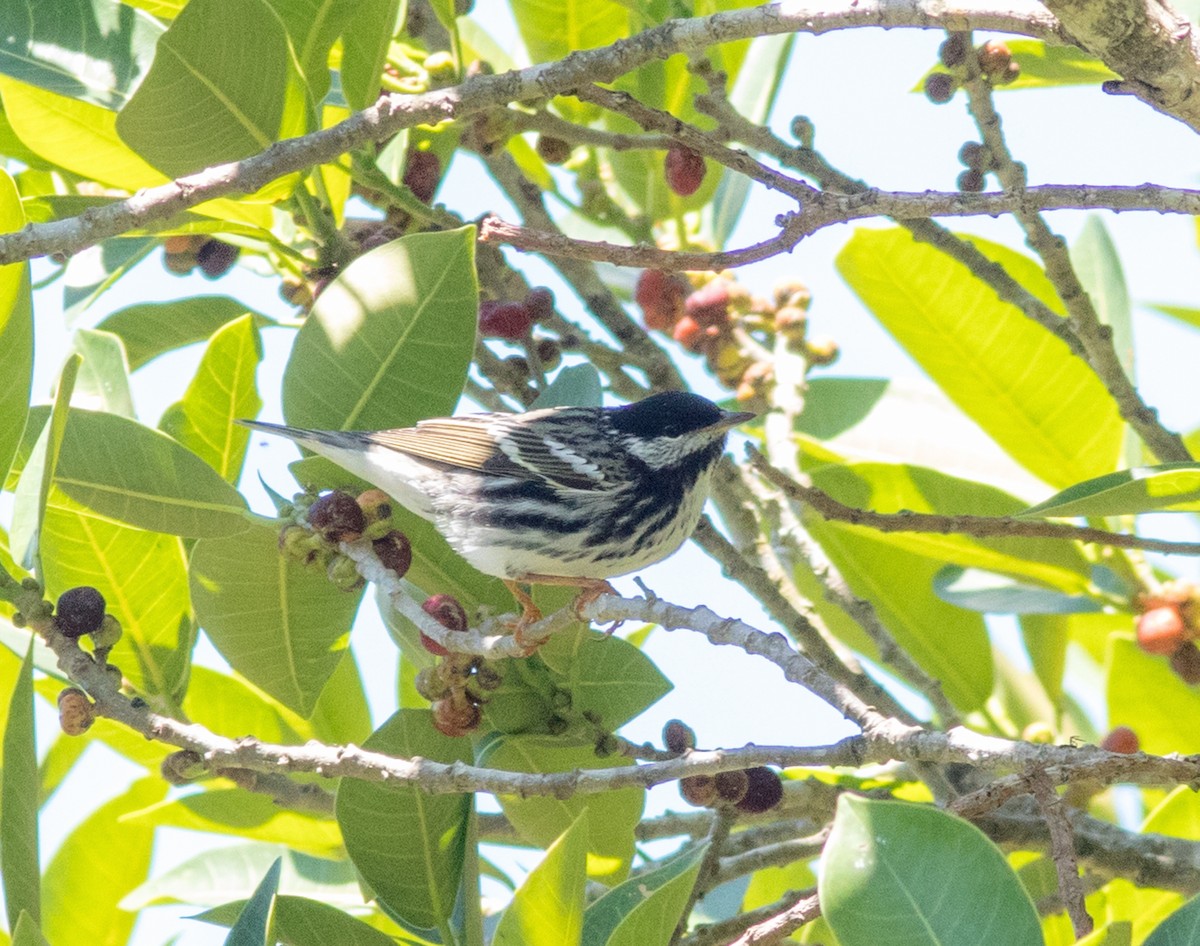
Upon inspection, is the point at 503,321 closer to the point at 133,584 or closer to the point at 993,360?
the point at 133,584

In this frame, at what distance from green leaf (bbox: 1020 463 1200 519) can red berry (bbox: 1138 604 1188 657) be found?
33.3 inches

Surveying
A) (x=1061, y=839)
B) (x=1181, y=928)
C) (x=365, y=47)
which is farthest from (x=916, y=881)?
(x=365, y=47)

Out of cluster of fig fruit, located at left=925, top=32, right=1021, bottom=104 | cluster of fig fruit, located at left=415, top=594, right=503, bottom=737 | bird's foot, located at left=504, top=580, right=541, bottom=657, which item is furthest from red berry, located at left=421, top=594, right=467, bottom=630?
cluster of fig fruit, located at left=925, top=32, right=1021, bottom=104

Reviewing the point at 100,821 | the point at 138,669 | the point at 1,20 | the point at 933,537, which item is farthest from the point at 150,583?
the point at 933,537

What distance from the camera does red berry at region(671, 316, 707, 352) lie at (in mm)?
3807

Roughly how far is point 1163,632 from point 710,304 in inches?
56.6

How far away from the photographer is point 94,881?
334cm

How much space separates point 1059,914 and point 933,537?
3.07 feet

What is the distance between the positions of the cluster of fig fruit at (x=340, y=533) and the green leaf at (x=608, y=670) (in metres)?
0.37

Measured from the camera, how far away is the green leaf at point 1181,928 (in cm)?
177

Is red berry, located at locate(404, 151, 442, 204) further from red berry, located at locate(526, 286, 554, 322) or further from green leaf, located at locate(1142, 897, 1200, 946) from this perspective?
green leaf, located at locate(1142, 897, 1200, 946)

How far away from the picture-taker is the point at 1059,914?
3.01 m

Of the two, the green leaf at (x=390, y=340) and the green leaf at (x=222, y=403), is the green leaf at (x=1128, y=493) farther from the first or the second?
the green leaf at (x=222, y=403)

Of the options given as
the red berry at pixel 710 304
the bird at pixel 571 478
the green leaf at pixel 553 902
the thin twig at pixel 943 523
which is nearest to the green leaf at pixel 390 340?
the bird at pixel 571 478
